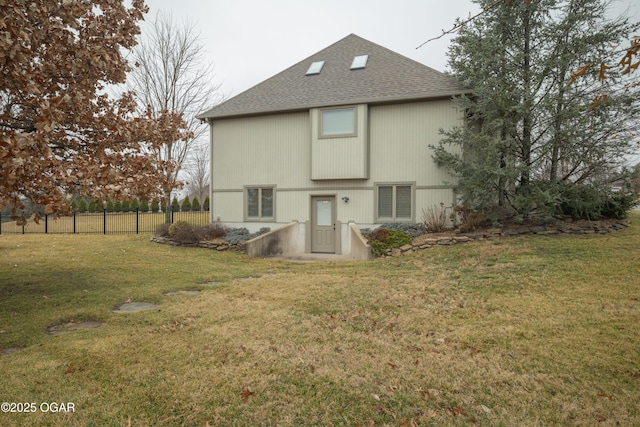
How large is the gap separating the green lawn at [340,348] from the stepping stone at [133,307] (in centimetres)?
Answer: 18

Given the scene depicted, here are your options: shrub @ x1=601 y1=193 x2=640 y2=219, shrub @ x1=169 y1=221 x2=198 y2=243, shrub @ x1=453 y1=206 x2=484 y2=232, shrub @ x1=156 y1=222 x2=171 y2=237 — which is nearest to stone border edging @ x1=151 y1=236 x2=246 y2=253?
shrub @ x1=169 y1=221 x2=198 y2=243

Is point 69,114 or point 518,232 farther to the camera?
point 518,232

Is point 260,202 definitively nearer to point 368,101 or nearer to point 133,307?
point 368,101

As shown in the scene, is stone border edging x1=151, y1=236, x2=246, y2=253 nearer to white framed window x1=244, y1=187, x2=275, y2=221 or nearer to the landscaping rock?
white framed window x1=244, y1=187, x2=275, y2=221

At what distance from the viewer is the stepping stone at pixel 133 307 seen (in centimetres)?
558

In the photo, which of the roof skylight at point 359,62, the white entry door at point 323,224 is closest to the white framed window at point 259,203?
the white entry door at point 323,224

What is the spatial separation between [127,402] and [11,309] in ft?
13.6

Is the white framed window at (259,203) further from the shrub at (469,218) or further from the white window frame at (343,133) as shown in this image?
the shrub at (469,218)

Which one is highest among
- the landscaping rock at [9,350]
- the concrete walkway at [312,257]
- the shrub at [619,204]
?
the shrub at [619,204]

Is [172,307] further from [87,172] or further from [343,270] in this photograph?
[343,270]

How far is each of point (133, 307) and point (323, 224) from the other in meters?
8.36

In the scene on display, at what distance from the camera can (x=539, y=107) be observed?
10156 millimetres

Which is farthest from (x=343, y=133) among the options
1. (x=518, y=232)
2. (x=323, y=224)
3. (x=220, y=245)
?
(x=518, y=232)

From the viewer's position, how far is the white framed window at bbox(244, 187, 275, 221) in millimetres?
14078
